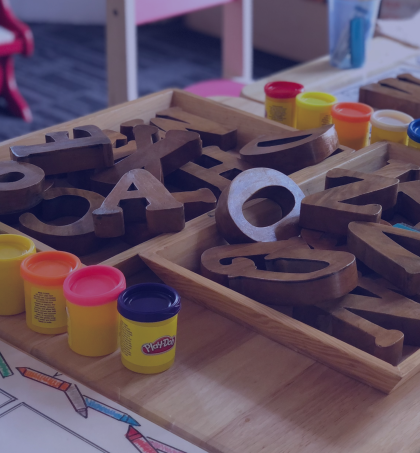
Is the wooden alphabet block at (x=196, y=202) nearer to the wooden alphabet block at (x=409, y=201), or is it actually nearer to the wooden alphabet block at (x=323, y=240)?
the wooden alphabet block at (x=323, y=240)

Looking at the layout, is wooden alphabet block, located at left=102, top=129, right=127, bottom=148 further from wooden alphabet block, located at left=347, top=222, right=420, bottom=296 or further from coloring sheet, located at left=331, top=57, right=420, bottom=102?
coloring sheet, located at left=331, top=57, right=420, bottom=102

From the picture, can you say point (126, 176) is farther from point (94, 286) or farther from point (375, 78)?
point (375, 78)

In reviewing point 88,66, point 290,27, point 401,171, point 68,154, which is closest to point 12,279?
point 68,154

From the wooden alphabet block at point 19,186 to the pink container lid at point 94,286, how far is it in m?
0.25

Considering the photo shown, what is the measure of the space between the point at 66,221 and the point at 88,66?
3.57 m

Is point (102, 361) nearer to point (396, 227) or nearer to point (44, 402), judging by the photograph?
point (44, 402)

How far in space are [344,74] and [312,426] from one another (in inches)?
55.1

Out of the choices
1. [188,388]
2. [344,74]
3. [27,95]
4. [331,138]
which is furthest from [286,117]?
[27,95]

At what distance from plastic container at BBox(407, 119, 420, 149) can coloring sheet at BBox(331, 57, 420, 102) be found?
0.45 meters

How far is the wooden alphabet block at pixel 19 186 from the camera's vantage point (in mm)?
1011

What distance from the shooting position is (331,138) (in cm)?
122

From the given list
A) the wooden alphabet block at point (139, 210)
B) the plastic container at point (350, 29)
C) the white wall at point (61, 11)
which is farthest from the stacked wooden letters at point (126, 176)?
the white wall at point (61, 11)

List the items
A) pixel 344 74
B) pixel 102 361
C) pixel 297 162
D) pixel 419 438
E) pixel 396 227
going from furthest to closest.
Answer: pixel 344 74 < pixel 297 162 < pixel 396 227 < pixel 102 361 < pixel 419 438

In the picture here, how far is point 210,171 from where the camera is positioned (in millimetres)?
1190
